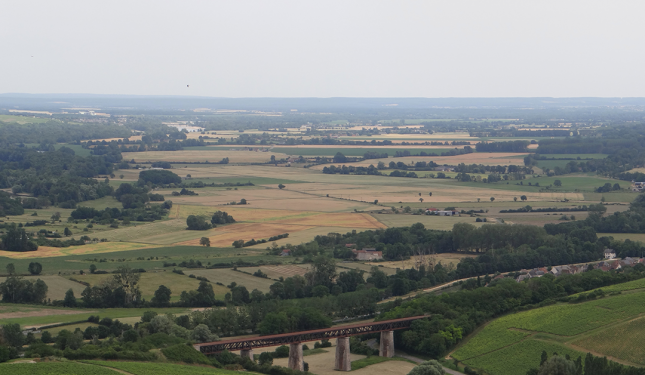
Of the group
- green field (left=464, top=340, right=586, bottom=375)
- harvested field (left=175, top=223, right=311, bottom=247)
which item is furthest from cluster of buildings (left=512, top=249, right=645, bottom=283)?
harvested field (left=175, top=223, right=311, bottom=247)

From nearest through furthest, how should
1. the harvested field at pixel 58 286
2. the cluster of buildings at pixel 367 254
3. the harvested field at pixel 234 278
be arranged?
the harvested field at pixel 58 286
the harvested field at pixel 234 278
the cluster of buildings at pixel 367 254

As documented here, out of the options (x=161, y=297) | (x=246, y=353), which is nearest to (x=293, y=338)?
(x=246, y=353)

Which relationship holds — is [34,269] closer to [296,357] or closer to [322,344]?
[322,344]

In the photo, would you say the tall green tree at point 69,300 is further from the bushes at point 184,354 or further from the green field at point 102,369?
the green field at point 102,369

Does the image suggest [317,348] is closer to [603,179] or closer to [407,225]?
[407,225]

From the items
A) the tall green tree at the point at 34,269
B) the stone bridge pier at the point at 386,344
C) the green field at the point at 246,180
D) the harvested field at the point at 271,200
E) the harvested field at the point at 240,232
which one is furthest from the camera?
the green field at the point at 246,180

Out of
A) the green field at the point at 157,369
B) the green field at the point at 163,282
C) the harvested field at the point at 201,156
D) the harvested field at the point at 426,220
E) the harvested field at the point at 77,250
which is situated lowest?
the harvested field at the point at 201,156

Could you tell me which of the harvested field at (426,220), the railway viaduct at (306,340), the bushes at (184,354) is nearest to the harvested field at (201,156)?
the harvested field at (426,220)

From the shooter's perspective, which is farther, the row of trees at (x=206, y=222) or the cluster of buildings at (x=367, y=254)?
the row of trees at (x=206, y=222)

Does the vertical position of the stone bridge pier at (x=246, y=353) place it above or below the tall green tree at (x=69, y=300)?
above
